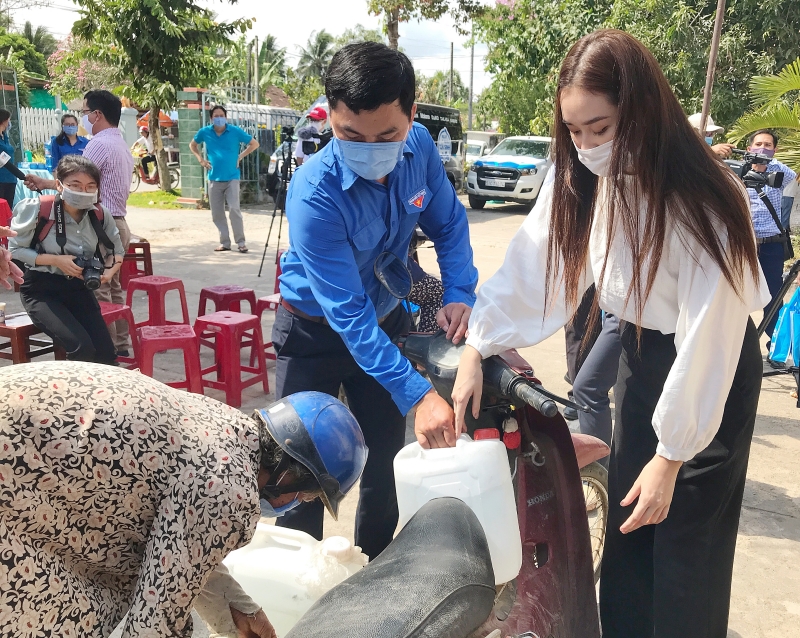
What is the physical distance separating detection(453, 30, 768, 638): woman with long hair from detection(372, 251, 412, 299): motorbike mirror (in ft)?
1.36

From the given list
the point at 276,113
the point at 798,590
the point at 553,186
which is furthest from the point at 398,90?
the point at 276,113

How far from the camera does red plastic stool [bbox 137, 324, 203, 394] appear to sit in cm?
420

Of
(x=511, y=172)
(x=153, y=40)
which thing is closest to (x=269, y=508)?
(x=153, y=40)

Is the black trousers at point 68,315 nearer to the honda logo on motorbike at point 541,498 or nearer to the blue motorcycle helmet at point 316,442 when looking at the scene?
the blue motorcycle helmet at point 316,442

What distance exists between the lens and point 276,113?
1546 cm

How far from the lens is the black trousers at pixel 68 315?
3.98 m

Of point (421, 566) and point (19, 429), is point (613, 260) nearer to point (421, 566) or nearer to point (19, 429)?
point (421, 566)

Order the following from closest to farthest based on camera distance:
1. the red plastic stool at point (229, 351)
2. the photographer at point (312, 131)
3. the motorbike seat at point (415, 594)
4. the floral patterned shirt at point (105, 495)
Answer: the motorbike seat at point (415, 594) < the floral patterned shirt at point (105, 495) < the red plastic stool at point (229, 351) < the photographer at point (312, 131)

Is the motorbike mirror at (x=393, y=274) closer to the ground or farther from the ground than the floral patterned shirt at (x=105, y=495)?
farther from the ground

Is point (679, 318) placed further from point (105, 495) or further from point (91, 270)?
point (91, 270)

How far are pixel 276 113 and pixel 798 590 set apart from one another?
14.4m

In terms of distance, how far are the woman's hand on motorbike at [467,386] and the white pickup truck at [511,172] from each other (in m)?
13.6

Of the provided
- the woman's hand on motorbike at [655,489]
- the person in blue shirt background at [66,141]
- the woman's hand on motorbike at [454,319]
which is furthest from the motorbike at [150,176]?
the woman's hand on motorbike at [655,489]

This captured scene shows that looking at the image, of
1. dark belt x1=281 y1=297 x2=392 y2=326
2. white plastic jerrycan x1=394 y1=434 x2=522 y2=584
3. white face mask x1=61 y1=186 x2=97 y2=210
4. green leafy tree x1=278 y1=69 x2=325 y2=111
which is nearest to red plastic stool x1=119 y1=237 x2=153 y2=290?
white face mask x1=61 y1=186 x2=97 y2=210
